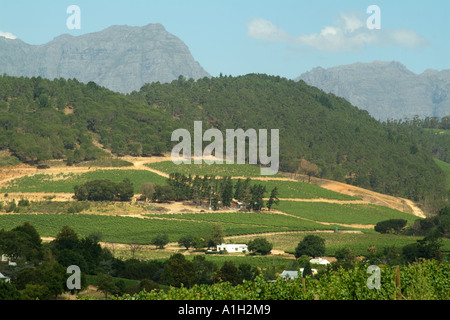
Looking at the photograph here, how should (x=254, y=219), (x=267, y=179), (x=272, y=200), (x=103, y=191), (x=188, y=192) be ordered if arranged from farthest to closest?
(x=267, y=179)
(x=188, y=192)
(x=272, y=200)
(x=103, y=191)
(x=254, y=219)

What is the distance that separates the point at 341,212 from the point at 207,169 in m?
28.1

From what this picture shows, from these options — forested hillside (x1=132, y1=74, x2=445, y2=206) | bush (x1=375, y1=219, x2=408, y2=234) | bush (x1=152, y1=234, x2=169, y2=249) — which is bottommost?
bush (x1=375, y1=219, x2=408, y2=234)

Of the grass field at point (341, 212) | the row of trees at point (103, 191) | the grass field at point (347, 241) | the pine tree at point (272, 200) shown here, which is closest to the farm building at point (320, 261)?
the grass field at point (347, 241)

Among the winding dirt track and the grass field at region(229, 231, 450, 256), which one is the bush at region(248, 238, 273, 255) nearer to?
the grass field at region(229, 231, 450, 256)

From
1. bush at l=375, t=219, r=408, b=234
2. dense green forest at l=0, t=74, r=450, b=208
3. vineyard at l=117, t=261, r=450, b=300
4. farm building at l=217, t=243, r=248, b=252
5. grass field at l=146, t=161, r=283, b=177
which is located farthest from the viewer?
dense green forest at l=0, t=74, r=450, b=208

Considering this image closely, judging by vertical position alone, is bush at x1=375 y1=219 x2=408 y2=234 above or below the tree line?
below

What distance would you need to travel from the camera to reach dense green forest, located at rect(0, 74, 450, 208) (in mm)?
117750

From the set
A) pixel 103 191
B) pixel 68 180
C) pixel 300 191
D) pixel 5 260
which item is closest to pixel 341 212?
pixel 300 191

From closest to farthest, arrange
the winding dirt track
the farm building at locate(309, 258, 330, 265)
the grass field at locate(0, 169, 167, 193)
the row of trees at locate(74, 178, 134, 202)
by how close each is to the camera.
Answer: the farm building at locate(309, 258, 330, 265)
the row of trees at locate(74, 178, 134, 202)
the grass field at locate(0, 169, 167, 193)
the winding dirt track

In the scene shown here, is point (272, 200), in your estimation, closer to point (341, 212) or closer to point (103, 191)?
point (341, 212)

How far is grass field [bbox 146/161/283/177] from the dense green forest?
25.8 feet

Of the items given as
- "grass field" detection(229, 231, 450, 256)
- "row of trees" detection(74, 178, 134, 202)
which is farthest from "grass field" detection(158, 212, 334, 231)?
"row of trees" detection(74, 178, 134, 202)

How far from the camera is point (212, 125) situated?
159m
